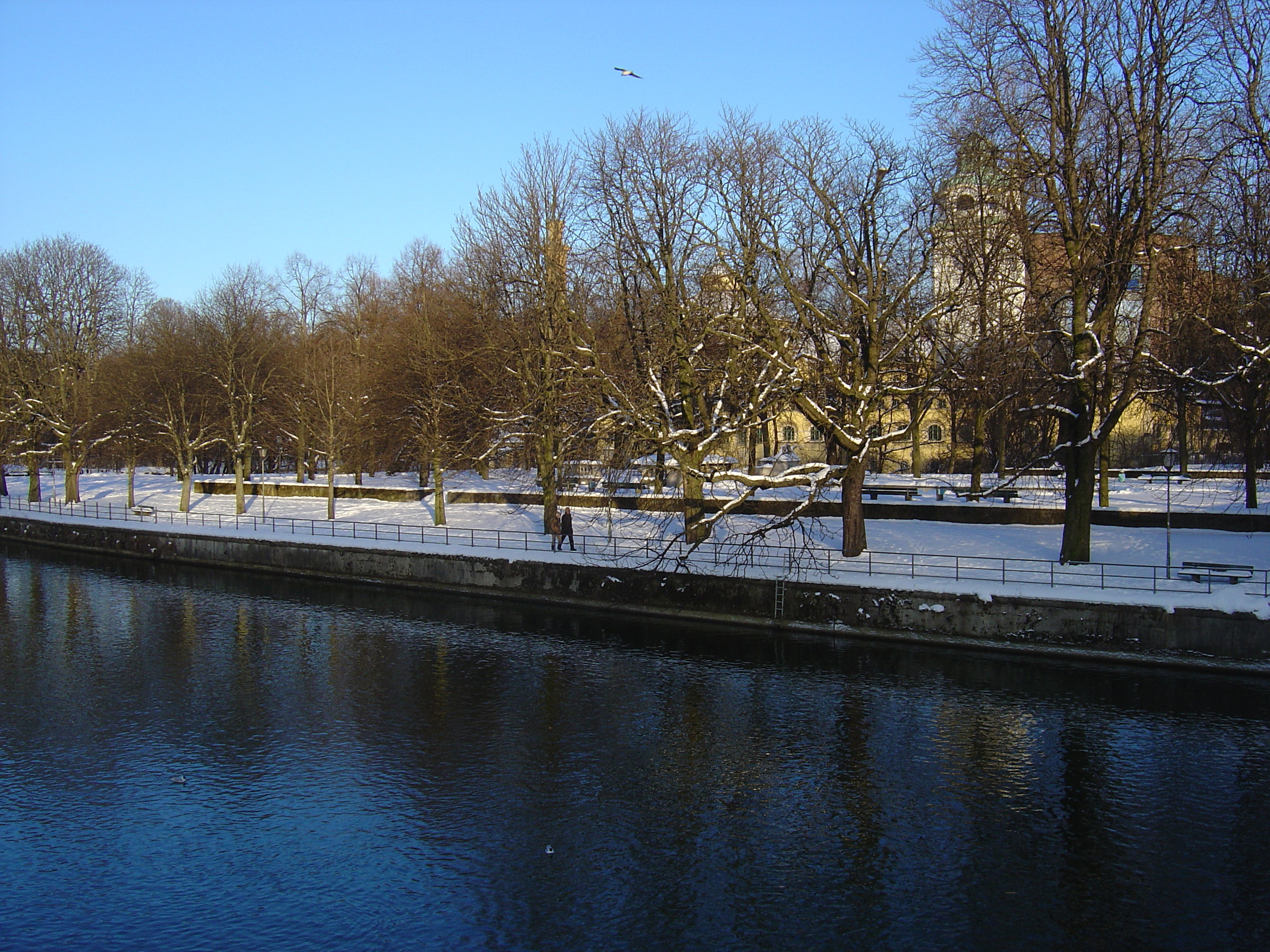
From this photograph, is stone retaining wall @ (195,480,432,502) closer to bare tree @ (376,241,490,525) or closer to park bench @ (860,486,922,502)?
bare tree @ (376,241,490,525)

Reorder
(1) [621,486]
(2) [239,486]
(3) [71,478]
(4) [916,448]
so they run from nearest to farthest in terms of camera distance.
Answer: (1) [621,486] < (2) [239,486] < (4) [916,448] < (3) [71,478]

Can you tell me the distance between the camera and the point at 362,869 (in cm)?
1220

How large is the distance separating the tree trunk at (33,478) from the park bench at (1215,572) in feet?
188

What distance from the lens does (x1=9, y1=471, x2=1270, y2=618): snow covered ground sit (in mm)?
22391

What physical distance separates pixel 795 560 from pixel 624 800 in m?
13.0

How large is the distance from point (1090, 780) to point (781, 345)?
14130mm

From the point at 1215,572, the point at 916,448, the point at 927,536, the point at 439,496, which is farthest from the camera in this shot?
the point at 916,448

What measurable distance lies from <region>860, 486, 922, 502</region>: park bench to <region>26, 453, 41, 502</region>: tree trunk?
46.5 m

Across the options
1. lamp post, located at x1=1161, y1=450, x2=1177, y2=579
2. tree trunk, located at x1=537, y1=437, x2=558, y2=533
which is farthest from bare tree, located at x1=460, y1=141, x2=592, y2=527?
lamp post, located at x1=1161, y1=450, x2=1177, y2=579

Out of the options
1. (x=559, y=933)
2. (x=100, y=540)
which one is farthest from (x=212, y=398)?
(x=559, y=933)

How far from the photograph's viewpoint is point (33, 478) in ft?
185

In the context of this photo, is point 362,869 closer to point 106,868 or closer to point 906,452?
point 106,868

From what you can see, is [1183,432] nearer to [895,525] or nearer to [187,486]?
[895,525]

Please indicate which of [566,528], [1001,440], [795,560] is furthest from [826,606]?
[1001,440]
